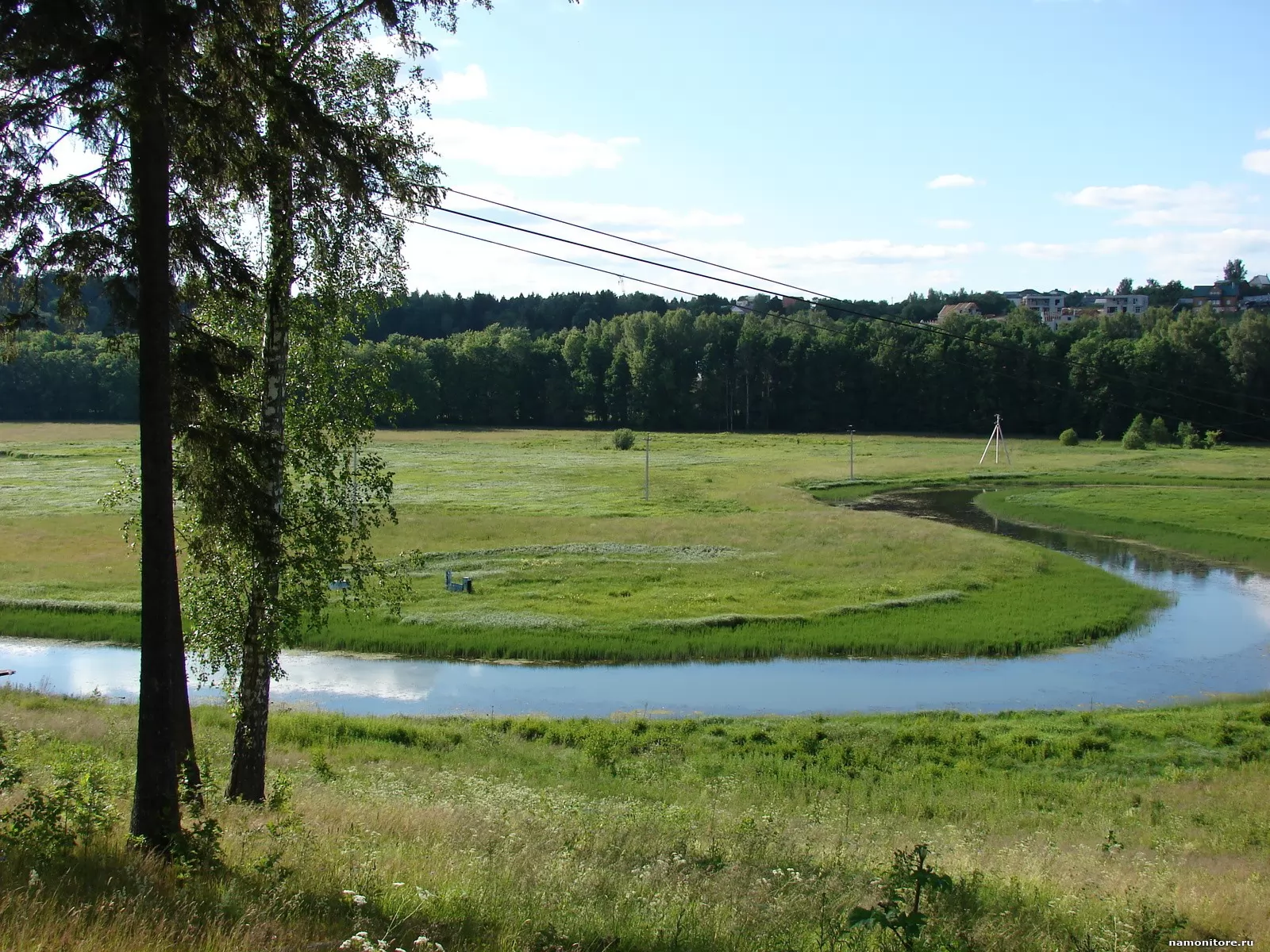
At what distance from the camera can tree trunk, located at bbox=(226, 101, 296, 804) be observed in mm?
11828

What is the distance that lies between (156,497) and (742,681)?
62.1 feet

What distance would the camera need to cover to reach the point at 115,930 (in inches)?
242

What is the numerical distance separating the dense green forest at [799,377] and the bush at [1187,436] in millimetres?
9425

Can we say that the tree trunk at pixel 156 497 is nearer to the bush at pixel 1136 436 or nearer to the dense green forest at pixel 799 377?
the bush at pixel 1136 436

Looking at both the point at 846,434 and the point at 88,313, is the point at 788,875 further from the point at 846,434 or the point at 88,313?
the point at 846,434

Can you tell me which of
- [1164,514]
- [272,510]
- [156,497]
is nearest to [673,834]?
[272,510]

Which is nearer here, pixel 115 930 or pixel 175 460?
pixel 115 930

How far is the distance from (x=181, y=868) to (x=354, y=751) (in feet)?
35.5

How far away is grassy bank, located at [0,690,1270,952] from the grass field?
7.36 m

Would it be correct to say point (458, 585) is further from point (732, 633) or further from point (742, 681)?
point (742, 681)

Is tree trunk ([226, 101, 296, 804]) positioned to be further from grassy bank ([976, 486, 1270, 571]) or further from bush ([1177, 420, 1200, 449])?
bush ([1177, 420, 1200, 449])

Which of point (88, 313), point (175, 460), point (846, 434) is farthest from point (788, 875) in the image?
point (846, 434)

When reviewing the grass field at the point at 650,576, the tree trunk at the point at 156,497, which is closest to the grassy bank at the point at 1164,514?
the grass field at the point at 650,576

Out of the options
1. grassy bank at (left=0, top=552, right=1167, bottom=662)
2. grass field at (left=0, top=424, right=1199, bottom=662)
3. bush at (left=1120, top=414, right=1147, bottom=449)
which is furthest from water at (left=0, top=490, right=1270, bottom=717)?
bush at (left=1120, top=414, right=1147, bottom=449)
